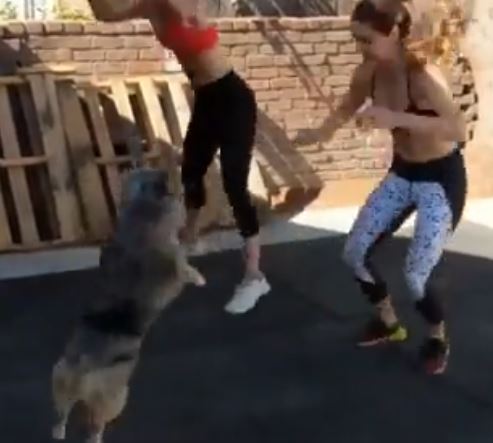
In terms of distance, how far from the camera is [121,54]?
26.9 feet

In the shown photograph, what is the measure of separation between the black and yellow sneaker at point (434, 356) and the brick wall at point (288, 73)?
3.24m

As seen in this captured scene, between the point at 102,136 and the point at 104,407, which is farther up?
the point at 104,407

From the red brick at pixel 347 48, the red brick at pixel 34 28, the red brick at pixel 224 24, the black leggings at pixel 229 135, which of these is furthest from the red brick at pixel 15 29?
the red brick at pixel 347 48

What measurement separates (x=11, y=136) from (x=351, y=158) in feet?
8.55

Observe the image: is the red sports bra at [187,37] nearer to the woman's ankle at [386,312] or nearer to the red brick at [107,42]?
the woman's ankle at [386,312]

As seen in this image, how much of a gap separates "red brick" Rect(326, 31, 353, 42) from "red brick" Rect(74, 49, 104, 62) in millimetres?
1725

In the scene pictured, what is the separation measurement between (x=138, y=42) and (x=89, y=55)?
14.2 inches

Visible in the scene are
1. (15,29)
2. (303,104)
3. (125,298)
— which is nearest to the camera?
(125,298)

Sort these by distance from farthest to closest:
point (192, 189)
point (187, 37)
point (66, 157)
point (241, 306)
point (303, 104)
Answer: point (303, 104)
point (66, 157)
point (192, 189)
point (241, 306)
point (187, 37)

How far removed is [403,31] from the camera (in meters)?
4.96

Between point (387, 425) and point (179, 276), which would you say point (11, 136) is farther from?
point (179, 276)

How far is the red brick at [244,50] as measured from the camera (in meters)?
8.49

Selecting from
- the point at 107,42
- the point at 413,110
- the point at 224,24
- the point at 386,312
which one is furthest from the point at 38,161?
the point at 413,110

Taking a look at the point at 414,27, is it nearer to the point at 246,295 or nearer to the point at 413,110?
the point at 413,110
